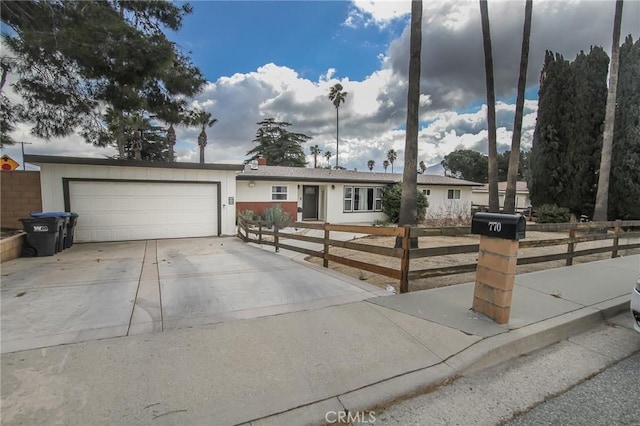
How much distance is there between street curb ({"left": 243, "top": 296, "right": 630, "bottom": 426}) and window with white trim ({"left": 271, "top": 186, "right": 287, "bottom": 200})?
1366 cm

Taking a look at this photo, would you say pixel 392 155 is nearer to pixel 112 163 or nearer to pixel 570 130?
pixel 570 130

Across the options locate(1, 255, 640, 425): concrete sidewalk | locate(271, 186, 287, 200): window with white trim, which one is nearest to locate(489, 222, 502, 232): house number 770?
locate(1, 255, 640, 425): concrete sidewalk

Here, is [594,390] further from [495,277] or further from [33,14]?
[33,14]

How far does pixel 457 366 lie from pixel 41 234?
937 cm

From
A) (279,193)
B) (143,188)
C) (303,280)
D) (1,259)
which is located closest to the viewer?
(303,280)

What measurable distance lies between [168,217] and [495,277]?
424 inches

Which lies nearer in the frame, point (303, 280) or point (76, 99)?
point (303, 280)

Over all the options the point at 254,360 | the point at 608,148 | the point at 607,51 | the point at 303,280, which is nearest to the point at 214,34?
the point at 303,280

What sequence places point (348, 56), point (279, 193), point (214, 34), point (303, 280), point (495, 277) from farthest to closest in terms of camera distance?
point (279, 193), point (348, 56), point (214, 34), point (303, 280), point (495, 277)

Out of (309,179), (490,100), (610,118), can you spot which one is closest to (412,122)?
(490,100)

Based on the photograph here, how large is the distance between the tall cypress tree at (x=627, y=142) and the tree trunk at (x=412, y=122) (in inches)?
534

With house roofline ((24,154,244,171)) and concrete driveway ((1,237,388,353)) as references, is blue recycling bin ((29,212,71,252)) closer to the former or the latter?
concrete driveway ((1,237,388,353))

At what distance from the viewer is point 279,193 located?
16.3m

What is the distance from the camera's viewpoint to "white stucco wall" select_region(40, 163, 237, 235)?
955 cm
